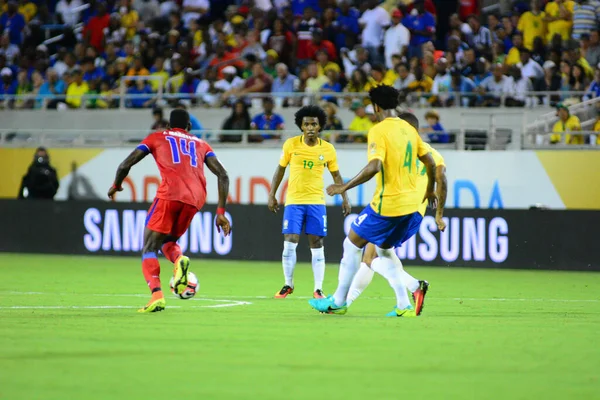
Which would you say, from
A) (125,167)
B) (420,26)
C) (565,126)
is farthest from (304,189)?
(420,26)

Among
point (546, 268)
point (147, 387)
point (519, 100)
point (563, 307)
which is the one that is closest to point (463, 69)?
point (519, 100)

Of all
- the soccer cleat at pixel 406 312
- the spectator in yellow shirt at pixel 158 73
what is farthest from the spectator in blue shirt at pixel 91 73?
the soccer cleat at pixel 406 312

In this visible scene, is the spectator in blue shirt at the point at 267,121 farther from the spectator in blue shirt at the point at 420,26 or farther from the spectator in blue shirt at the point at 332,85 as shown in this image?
the spectator in blue shirt at the point at 420,26

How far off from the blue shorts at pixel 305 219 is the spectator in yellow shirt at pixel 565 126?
9.06 meters

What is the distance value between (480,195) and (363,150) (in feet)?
8.50

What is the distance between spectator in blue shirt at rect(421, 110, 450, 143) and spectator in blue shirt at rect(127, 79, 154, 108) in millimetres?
7146

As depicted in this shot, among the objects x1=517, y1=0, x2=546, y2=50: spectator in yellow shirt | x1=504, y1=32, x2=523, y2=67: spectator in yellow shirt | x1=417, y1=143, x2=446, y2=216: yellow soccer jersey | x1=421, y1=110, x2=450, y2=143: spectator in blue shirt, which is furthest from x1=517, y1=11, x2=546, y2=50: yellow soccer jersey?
x1=417, y1=143, x2=446, y2=216: yellow soccer jersey

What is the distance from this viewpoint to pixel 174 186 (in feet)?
39.2

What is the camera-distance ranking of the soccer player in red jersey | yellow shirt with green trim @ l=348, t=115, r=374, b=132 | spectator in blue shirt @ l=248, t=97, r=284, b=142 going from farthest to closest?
spectator in blue shirt @ l=248, t=97, r=284, b=142
yellow shirt with green trim @ l=348, t=115, r=374, b=132
the soccer player in red jersey

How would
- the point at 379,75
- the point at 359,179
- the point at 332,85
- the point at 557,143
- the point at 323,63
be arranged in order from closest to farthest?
the point at 359,179, the point at 557,143, the point at 379,75, the point at 332,85, the point at 323,63

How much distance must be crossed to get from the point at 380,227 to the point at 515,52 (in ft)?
45.9

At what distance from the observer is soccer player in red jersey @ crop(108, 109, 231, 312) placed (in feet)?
39.0

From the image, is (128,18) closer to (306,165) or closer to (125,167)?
(306,165)

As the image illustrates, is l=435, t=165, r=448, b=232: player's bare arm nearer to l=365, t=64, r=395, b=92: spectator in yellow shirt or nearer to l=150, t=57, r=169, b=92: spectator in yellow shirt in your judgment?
l=365, t=64, r=395, b=92: spectator in yellow shirt
